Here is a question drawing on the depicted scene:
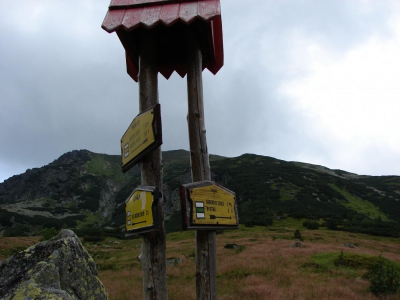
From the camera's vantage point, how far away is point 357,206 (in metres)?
50.2

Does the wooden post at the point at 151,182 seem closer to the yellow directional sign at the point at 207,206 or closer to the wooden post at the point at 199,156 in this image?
the yellow directional sign at the point at 207,206

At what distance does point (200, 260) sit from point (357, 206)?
55195mm

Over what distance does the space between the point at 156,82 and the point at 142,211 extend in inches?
70.5

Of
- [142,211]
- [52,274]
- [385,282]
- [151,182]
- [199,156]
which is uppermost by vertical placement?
[199,156]

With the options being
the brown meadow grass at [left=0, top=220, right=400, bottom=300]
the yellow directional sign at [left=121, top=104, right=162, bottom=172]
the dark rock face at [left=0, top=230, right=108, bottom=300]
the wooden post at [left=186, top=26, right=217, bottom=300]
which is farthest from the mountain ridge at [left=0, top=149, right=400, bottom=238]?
the dark rock face at [left=0, top=230, right=108, bottom=300]

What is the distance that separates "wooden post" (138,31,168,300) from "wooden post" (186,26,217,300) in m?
0.46

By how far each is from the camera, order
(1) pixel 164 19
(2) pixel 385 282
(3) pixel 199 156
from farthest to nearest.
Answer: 1. (2) pixel 385 282
2. (3) pixel 199 156
3. (1) pixel 164 19

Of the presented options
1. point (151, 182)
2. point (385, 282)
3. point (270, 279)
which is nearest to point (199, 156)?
point (151, 182)

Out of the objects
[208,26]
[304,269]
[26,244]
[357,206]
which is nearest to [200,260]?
[208,26]

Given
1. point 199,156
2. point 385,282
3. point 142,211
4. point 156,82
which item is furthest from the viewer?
point 385,282

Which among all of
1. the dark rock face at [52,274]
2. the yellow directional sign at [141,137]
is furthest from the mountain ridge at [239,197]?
the dark rock face at [52,274]

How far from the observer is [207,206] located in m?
3.28

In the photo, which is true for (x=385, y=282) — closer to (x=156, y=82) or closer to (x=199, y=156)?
(x=199, y=156)

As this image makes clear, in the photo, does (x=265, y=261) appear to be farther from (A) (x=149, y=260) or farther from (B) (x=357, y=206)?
(B) (x=357, y=206)
